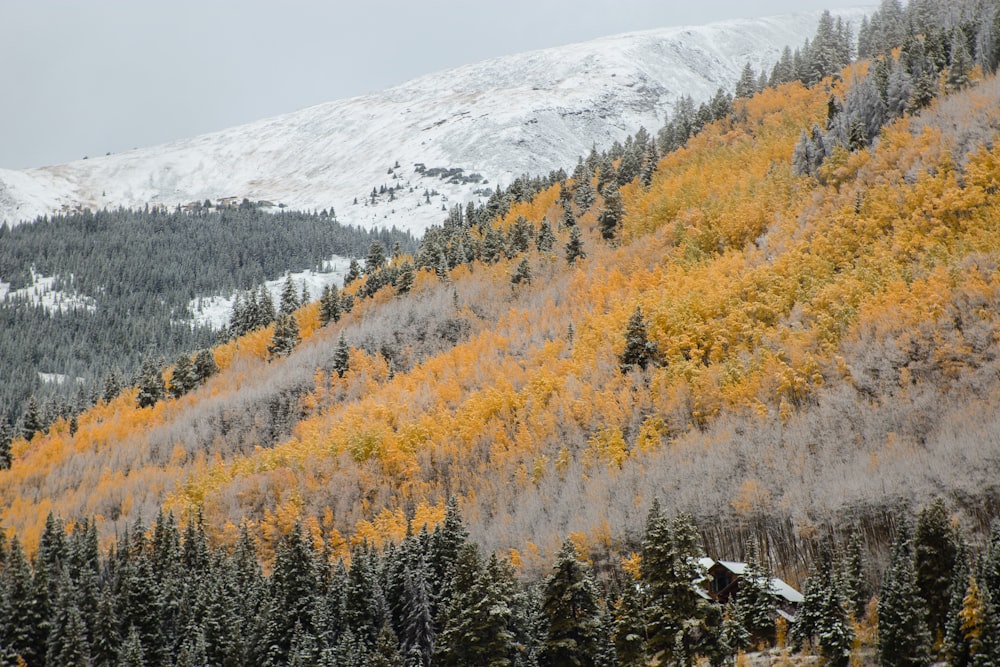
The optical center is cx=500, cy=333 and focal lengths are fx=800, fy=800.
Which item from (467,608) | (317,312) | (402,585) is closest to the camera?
(467,608)

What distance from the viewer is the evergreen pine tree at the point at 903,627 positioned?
40438mm

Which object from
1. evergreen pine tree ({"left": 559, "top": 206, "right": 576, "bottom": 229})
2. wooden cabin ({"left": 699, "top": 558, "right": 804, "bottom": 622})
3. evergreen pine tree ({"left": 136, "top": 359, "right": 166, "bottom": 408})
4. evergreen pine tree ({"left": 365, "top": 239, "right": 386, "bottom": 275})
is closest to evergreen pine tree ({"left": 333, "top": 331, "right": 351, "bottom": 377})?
evergreen pine tree ({"left": 365, "top": 239, "right": 386, "bottom": 275})

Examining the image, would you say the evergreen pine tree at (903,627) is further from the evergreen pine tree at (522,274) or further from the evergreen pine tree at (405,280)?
the evergreen pine tree at (405,280)

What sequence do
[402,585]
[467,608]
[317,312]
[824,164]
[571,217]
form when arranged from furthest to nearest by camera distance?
1. [317,312]
2. [571,217]
3. [824,164]
4. [402,585]
5. [467,608]

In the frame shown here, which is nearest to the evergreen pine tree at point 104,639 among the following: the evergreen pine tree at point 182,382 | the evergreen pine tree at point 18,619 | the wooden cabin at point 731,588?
the evergreen pine tree at point 18,619

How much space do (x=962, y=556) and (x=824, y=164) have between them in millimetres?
64411

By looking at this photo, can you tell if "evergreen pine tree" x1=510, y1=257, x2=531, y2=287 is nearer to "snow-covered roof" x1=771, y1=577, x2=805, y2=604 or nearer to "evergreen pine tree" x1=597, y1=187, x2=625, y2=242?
"evergreen pine tree" x1=597, y1=187, x2=625, y2=242

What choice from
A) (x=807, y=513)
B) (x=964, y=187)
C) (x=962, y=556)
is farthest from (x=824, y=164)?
(x=962, y=556)

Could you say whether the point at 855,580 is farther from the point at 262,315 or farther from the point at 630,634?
the point at 262,315

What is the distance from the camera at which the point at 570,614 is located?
43.8 metres

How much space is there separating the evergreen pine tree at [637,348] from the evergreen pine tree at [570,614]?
1758 inches

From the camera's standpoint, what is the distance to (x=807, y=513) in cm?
5972

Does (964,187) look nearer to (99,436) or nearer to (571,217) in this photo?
(571,217)

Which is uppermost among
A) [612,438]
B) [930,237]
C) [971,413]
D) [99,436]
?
[930,237]
